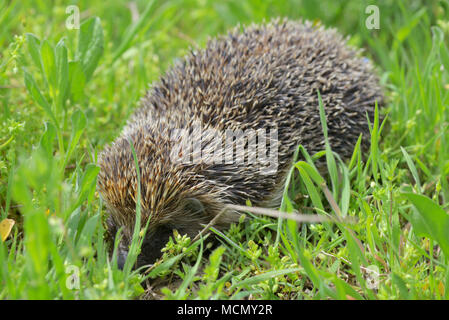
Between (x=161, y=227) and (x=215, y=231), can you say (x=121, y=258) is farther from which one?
(x=215, y=231)

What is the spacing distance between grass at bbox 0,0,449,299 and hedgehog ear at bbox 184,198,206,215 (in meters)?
0.28

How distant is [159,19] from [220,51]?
2.47 meters

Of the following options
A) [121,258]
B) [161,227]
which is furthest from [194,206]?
[121,258]

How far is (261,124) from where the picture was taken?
14.6 ft

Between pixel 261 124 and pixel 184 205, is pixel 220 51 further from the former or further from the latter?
pixel 184 205

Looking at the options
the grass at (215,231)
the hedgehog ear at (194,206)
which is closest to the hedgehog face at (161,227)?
the hedgehog ear at (194,206)

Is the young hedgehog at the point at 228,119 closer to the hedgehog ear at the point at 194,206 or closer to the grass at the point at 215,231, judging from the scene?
the hedgehog ear at the point at 194,206

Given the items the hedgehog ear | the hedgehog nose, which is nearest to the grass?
the hedgehog nose

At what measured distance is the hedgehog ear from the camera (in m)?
4.18

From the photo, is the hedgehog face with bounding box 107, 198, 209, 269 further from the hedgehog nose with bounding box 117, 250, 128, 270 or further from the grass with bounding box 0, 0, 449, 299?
the grass with bounding box 0, 0, 449, 299

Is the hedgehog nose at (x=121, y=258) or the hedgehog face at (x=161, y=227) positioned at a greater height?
the hedgehog face at (x=161, y=227)

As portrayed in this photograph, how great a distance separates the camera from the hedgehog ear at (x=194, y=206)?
13.7 feet

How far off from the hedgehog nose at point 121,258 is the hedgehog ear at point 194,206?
67 centimetres

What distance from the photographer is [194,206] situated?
4.25 metres
